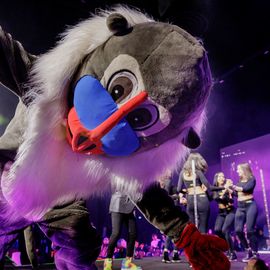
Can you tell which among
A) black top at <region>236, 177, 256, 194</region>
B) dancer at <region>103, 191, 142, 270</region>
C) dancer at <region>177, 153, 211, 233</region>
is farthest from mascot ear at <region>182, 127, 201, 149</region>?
black top at <region>236, 177, 256, 194</region>

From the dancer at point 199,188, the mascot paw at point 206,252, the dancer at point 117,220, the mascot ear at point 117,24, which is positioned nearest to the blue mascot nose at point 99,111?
the mascot ear at point 117,24

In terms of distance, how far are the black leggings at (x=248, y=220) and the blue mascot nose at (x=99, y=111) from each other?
336cm

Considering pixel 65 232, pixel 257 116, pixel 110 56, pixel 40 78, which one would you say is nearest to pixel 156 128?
pixel 110 56

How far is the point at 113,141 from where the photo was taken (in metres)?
0.97

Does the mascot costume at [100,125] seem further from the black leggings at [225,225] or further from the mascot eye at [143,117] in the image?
the black leggings at [225,225]

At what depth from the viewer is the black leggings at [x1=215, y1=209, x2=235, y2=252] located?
13.6 feet

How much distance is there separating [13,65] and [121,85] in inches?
16.5

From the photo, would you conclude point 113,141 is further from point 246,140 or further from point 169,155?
point 246,140

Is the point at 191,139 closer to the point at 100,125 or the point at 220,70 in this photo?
the point at 100,125

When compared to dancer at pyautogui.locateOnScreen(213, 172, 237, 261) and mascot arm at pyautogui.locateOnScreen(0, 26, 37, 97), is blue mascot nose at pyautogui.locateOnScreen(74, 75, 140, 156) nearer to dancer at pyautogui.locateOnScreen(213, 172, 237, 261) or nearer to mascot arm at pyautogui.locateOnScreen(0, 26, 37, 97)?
mascot arm at pyautogui.locateOnScreen(0, 26, 37, 97)

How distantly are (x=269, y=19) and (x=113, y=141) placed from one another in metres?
5.50

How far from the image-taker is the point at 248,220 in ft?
13.0

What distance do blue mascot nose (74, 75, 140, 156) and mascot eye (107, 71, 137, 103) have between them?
17 millimetres


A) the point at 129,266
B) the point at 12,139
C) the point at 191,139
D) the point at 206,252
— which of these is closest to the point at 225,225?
the point at 129,266
